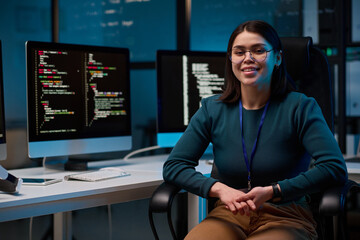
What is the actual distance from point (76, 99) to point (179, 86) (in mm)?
564

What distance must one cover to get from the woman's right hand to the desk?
1.25 ft

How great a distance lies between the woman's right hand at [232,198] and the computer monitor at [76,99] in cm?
79

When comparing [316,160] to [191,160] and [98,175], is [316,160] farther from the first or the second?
[98,175]

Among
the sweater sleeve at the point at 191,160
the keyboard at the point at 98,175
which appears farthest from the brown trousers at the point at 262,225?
the keyboard at the point at 98,175

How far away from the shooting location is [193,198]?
201 cm

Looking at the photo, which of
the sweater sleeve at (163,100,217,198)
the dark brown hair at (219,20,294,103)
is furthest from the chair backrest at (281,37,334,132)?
the sweater sleeve at (163,100,217,198)

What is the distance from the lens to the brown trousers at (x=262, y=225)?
1388 millimetres

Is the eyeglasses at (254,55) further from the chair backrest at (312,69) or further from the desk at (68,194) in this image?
the desk at (68,194)

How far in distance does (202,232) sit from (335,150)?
0.51m

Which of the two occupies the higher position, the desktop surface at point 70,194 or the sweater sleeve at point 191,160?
the sweater sleeve at point 191,160

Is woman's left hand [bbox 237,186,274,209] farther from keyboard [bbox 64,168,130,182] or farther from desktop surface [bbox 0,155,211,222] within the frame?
keyboard [bbox 64,168,130,182]

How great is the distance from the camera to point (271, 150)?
1.53 metres

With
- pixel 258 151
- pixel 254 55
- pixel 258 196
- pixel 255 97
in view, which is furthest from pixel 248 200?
pixel 254 55

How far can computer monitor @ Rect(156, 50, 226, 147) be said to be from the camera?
2.31 meters
